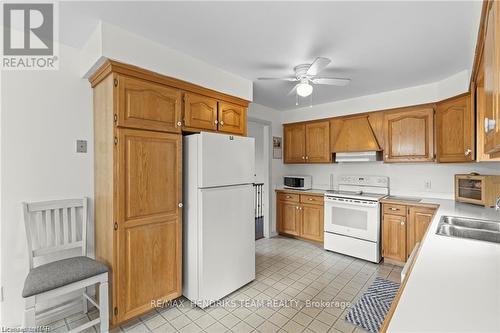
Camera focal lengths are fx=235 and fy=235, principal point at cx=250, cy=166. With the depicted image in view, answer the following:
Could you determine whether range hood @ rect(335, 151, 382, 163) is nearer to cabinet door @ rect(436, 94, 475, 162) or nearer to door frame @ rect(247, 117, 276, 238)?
cabinet door @ rect(436, 94, 475, 162)

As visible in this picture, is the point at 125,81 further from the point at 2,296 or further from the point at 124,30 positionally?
the point at 2,296

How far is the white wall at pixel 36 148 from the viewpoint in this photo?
1855mm

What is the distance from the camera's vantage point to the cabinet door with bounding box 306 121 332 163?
405cm

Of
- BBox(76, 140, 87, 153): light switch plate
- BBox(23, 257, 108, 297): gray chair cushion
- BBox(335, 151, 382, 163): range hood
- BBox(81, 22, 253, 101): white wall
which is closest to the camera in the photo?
BBox(23, 257, 108, 297): gray chair cushion

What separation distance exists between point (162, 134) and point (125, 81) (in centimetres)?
51

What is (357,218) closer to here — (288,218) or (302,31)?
(288,218)

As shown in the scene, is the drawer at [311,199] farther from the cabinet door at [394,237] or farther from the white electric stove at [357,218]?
the cabinet door at [394,237]

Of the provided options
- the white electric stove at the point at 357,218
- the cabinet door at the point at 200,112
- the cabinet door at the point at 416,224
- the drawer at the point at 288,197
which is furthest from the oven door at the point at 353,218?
the cabinet door at the point at 200,112

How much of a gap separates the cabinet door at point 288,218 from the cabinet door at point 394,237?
1.38 metres

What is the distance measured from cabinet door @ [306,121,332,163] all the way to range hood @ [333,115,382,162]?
17 centimetres

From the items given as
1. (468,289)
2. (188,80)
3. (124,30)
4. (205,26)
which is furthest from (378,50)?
(124,30)

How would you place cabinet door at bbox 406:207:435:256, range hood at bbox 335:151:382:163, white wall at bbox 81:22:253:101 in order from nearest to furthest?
white wall at bbox 81:22:253:101
cabinet door at bbox 406:207:435:256
range hood at bbox 335:151:382:163

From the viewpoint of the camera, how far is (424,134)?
10.3ft

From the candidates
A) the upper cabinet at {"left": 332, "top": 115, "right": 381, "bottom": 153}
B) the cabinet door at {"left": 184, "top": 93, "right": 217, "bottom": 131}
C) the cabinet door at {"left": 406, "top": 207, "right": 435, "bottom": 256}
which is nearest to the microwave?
the upper cabinet at {"left": 332, "top": 115, "right": 381, "bottom": 153}
